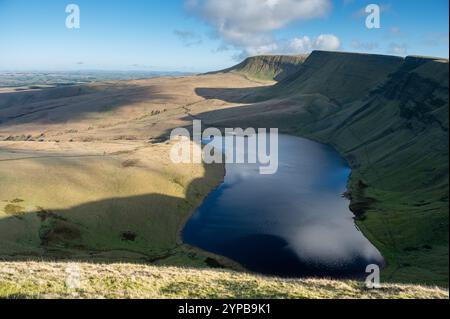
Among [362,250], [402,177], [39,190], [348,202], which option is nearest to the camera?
[362,250]

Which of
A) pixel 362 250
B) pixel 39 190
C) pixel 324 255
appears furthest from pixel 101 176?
pixel 362 250

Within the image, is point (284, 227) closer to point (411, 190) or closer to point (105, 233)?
point (105, 233)

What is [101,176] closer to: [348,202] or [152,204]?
[152,204]

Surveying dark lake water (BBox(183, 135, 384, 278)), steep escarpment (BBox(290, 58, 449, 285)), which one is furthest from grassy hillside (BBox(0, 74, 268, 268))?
steep escarpment (BBox(290, 58, 449, 285))

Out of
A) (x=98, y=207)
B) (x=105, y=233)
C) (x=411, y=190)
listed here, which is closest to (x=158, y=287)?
(x=105, y=233)
